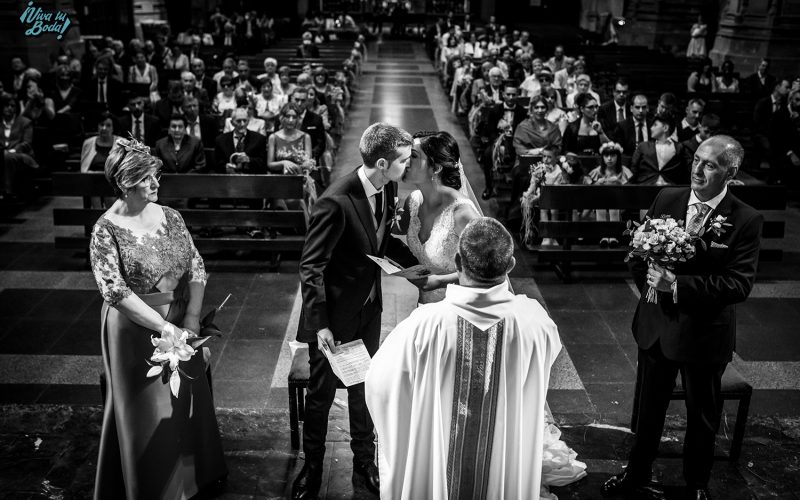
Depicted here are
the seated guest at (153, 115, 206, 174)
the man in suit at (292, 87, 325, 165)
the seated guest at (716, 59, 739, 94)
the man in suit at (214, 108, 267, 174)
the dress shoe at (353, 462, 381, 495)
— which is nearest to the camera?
the dress shoe at (353, 462, 381, 495)

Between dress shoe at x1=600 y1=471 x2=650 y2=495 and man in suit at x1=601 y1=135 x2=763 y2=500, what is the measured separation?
19 mm

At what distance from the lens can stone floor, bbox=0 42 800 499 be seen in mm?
3785

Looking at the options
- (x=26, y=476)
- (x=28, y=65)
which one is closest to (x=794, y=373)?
(x=26, y=476)

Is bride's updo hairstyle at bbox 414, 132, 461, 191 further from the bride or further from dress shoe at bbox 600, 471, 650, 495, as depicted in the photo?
dress shoe at bbox 600, 471, 650, 495

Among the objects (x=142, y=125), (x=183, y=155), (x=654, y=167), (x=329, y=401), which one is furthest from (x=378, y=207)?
(x=142, y=125)

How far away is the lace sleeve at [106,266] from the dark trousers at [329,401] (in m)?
0.87

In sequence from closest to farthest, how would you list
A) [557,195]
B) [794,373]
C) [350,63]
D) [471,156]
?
[794,373] < [557,195] < [471,156] < [350,63]

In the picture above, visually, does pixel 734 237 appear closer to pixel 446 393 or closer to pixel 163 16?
pixel 446 393

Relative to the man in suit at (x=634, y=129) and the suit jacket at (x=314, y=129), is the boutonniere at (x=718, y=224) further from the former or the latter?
the suit jacket at (x=314, y=129)

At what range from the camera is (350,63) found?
16500mm

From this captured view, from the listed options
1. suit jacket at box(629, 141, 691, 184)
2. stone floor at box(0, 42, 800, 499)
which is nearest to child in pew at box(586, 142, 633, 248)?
suit jacket at box(629, 141, 691, 184)

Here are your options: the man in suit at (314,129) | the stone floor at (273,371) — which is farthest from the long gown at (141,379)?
the man in suit at (314,129)

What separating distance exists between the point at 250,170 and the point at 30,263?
2.42 metres

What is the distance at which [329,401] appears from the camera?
3.50 meters
